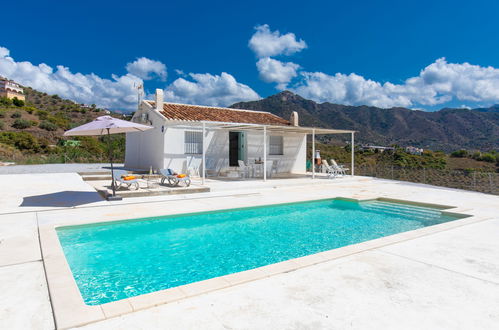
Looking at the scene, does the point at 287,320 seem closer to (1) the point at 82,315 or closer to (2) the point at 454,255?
(1) the point at 82,315

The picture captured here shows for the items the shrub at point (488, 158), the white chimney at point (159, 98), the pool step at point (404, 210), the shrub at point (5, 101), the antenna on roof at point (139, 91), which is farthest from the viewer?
the shrub at point (5, 101)

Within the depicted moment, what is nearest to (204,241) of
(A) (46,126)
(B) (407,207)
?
(B) (407,207)

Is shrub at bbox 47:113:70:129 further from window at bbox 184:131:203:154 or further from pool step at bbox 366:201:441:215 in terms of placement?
pool step at bbox 366:201:441:215

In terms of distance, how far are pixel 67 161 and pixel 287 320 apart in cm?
2810

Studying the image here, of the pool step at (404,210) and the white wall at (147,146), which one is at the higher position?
the white wall at (147,146)

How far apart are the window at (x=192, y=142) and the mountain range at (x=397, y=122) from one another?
1472 inches

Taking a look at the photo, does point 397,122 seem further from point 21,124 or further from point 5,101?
point 5,101

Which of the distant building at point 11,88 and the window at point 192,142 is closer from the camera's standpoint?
the window at point 192,142

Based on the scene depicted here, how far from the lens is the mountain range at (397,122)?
54.5 meters

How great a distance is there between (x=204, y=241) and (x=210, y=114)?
1388 centimetres

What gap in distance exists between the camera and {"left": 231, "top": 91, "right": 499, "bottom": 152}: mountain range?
54.5 m

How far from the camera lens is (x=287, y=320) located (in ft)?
8.63

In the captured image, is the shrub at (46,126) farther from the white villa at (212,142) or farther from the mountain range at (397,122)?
the mountain range at (397,122)

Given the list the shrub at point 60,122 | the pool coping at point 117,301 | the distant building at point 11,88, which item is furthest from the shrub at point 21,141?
the pool coping at point 117,301
